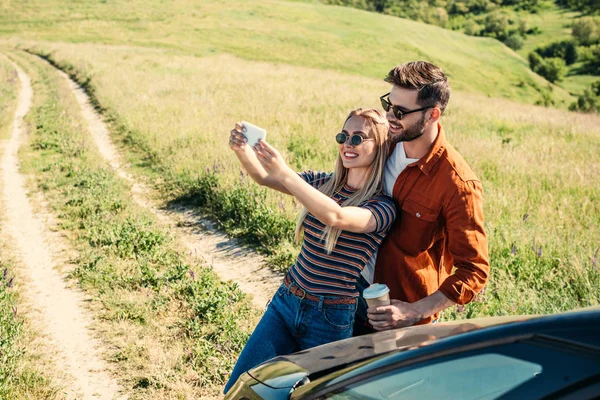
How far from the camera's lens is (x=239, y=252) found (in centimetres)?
660

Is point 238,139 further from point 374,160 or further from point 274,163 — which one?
point 374,160

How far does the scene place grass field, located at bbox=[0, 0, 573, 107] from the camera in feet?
182

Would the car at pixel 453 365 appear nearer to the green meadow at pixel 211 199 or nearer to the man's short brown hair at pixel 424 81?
the man's short brown hair at pixel 424 81

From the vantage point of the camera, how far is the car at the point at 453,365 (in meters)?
1.33

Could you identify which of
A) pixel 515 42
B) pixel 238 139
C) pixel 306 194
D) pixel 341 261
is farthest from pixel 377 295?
pixel 515 42

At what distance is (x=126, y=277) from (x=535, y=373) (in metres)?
4.88

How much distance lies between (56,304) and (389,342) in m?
4.15

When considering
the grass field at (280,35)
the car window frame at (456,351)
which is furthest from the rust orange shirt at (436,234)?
the grass field at (280,35)

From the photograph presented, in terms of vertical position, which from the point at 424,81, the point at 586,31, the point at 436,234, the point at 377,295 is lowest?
the point at 586,31

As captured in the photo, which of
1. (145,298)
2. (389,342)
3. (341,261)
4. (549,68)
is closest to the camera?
(389,342)

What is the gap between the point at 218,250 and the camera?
22.0ft

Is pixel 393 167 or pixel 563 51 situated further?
pixel 563 51

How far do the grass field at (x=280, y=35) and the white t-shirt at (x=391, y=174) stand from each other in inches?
1885

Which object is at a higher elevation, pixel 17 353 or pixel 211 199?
pixel 17 353
